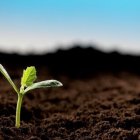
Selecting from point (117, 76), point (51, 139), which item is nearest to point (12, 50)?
point (117, 76)

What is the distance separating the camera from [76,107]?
354cm

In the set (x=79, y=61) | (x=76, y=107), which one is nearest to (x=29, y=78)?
(x=76, y=107)

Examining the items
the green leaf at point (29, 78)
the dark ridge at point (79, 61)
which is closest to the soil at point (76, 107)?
the dark ridge at point (79, 61)

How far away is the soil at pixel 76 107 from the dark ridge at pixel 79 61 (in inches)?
1.5

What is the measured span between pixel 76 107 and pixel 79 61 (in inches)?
89.8

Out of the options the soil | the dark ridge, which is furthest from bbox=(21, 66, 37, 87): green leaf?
the dark ridge

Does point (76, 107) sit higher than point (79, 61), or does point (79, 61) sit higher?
point (79, 61)

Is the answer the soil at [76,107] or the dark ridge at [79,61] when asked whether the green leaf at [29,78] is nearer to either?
the soil at [76,107]

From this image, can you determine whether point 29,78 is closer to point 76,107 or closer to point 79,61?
point 76,107

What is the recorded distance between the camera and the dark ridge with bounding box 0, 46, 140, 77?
5.50 metres

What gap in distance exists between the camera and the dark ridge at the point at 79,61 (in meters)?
5.50

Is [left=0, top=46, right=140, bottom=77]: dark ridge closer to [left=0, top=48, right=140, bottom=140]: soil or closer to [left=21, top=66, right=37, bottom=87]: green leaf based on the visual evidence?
[left=0, top=48, right=140, bottom=140]: soil

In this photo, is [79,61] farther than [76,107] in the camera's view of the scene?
Yes

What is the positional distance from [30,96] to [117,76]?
5.70 feet
